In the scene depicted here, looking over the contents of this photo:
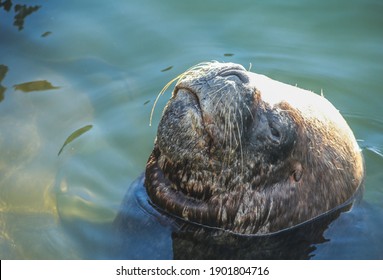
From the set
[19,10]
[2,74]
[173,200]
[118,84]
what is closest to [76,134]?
[118,84]

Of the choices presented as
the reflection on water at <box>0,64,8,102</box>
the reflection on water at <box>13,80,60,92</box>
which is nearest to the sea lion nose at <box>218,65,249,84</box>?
the reflection on water at <box>13,80,60,92</box>

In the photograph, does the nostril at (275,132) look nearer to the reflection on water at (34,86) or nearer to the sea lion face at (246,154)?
the sea lion face at (246,154)

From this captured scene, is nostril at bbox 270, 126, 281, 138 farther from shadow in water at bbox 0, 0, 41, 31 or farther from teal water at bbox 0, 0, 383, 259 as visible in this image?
shadow in water at bbox 0, 0, 41, 31

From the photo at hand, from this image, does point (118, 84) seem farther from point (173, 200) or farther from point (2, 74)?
point (173, 200)

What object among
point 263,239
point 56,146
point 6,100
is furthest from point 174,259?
point 6,100

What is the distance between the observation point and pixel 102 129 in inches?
276

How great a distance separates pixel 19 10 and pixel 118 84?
1.78 metres

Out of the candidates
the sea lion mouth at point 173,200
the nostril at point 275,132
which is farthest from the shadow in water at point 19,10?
the nostril at point 275,132

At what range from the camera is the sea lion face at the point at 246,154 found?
16.2 ft

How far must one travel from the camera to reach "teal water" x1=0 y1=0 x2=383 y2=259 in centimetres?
596

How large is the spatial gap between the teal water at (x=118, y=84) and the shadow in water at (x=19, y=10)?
0.05 feet

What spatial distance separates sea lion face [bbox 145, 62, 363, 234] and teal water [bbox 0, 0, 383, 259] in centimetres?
41

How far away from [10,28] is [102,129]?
210cm

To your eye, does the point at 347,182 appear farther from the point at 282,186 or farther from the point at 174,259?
the point at 174,259
